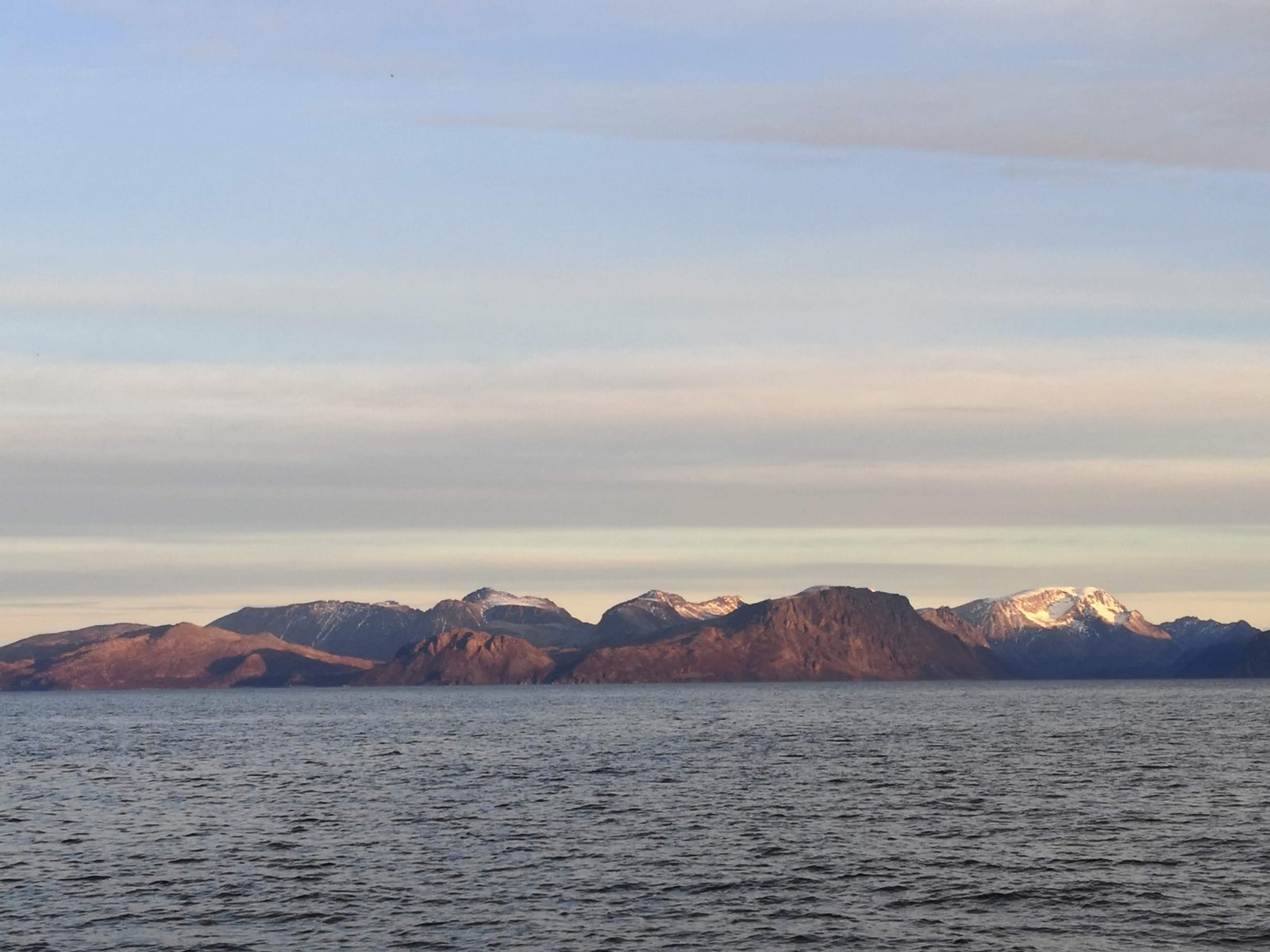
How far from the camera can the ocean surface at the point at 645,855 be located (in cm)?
5856

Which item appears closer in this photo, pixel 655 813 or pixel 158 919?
pixel 158 919

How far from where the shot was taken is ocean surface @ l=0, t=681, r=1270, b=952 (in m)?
58.6

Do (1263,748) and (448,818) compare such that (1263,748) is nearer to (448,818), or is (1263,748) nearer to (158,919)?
(448,818)

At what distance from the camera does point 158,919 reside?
61.1 m

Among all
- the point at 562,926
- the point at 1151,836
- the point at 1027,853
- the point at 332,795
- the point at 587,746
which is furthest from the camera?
the point at 587,746

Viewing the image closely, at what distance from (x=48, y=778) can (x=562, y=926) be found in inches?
3227

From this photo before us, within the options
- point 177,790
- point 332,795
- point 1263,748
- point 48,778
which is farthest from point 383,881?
point 1263,748

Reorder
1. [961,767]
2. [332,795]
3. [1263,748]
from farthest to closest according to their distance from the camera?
1. [1263,748]
2. [961,767]
3. [332,795]

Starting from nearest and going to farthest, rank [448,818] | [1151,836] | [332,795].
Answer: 1. [1151,836]
2. [448,818]
3. [332,795]

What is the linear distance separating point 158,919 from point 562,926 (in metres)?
16.0

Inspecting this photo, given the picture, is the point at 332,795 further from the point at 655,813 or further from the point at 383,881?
→ the point at 383,881

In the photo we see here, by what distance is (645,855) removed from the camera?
77.0m

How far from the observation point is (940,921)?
5941cm

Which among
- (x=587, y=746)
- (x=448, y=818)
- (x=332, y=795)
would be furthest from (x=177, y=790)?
(x=587, y=746)
